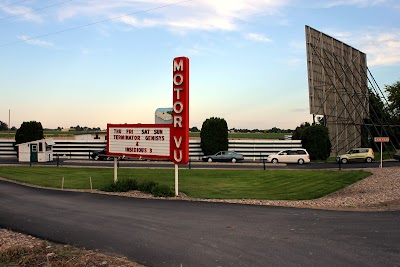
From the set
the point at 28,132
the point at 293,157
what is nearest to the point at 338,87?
the point at 293,157

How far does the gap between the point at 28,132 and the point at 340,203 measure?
44.6 metres

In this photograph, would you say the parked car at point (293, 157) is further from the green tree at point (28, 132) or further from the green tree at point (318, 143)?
the green tree at point (28, 132)

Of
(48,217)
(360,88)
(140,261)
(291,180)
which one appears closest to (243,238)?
(140,261)

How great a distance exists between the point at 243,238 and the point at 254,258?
1.50 meters

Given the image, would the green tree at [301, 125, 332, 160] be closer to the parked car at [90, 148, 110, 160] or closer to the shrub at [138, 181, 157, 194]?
the parked car at [90, 148, 110, 160]

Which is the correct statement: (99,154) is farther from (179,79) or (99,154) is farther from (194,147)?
(179,79)

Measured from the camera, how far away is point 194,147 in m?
48.8

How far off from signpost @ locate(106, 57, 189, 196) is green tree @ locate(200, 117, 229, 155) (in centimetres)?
2652

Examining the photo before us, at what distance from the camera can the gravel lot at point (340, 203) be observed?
24.5 feet

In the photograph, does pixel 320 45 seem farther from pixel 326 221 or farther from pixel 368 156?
pixel 326 221

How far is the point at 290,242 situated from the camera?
8359 mm

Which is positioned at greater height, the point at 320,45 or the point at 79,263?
the point at 320,45

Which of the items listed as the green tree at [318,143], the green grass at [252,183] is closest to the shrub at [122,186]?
the green grass at [252,183]

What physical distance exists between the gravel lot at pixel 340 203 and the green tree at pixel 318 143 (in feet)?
60.9
